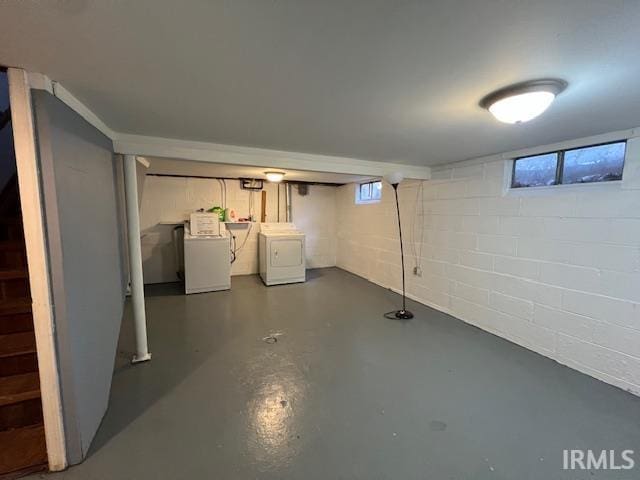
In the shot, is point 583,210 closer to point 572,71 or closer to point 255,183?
point 572,71

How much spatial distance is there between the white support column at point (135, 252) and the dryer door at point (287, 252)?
8.30 ft

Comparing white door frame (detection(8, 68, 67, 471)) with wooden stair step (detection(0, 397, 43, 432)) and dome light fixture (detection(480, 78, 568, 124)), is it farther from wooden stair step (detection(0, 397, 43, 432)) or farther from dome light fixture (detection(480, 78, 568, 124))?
dome light fixture (detection(480, 78, 568, 124))

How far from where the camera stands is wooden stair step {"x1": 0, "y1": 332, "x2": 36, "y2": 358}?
1577mm

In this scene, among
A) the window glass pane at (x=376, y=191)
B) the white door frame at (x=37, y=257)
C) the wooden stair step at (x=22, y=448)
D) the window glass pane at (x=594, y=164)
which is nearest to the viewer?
the white door frame at (x=37, y=257)

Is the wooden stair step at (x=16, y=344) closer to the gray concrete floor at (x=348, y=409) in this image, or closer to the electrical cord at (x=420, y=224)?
the gray concrete floor at (x=348, y=409)

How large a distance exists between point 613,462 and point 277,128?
275 cm

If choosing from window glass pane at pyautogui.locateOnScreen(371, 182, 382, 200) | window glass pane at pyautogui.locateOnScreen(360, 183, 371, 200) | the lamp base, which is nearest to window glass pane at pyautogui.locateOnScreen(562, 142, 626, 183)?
the lamp base

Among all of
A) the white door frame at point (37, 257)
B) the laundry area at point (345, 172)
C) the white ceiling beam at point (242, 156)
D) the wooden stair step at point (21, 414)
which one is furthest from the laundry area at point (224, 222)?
the wooden stair step at point (21, 414)

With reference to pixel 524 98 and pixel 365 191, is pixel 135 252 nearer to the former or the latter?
pixel 524 98

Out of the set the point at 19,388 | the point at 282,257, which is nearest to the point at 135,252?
the point at 19,388

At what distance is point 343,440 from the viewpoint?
5.17ft

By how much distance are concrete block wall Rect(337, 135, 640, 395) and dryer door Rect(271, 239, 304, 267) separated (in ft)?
6.11

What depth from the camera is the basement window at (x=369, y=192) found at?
193 inches

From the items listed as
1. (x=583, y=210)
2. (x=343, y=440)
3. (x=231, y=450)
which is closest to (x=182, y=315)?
(x=231, y=450)
